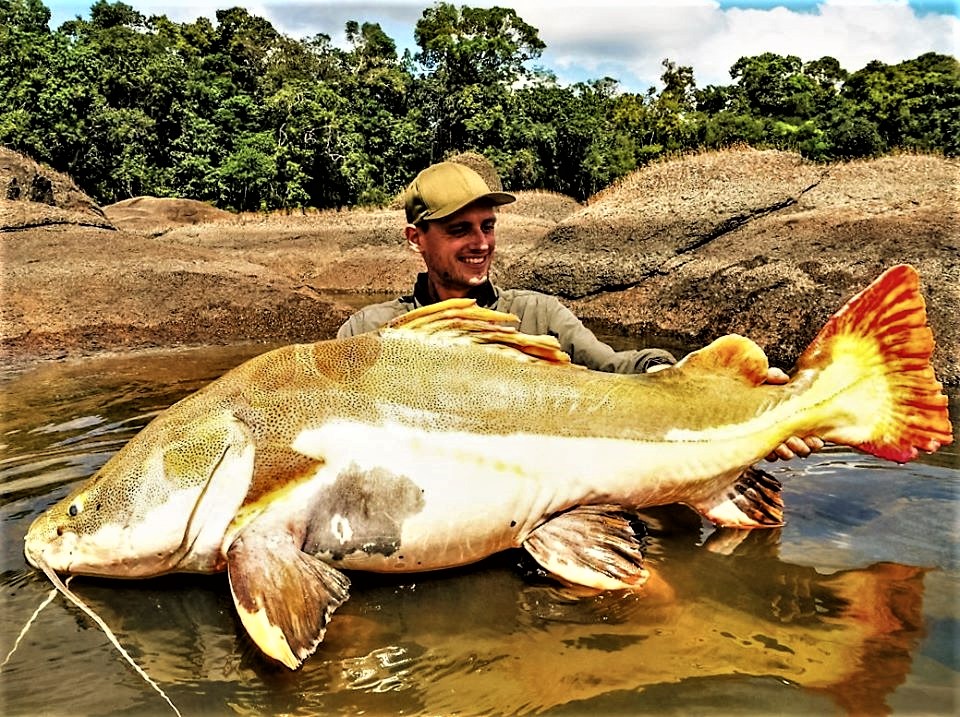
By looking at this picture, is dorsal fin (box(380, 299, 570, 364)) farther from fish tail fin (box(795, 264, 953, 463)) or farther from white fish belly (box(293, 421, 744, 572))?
fish tail fin (box(795, 264, 953, 463))

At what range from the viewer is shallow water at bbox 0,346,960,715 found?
2.58m

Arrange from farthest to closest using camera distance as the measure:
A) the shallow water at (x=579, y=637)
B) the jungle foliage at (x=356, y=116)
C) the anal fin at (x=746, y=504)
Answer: the jungle foliage at (x=356, y=116) → the anal fin at (x=746, y=504) → the shallow water at (x=579, y=637)

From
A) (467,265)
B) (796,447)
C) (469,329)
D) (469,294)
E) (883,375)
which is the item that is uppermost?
(467,265)

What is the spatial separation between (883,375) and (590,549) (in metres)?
1.43

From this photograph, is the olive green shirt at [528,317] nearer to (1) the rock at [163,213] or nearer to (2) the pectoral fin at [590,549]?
(2) the pectoral fin at [590,549]

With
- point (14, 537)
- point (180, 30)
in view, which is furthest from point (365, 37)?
point (14, 537)

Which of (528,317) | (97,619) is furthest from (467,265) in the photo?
(97,619)

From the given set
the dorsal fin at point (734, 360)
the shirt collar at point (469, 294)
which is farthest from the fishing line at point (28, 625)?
the dorsal fin at point (734, 360)

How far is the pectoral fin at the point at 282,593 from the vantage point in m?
2.67

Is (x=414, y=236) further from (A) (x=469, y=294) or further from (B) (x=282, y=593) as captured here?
(B) (x=282, y=593)

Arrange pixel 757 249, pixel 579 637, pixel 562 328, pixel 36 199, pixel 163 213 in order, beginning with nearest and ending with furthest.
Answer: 1. pixel 579 637
2. pixel 562 328
3. pixel 757 249
4. pixel 36 199
5. pixel 163 213

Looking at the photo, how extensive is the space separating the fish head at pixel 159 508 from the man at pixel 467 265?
147cm

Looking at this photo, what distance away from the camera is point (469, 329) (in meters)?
3.40

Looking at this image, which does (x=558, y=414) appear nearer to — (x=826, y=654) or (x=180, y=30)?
(x=826, y=654)
